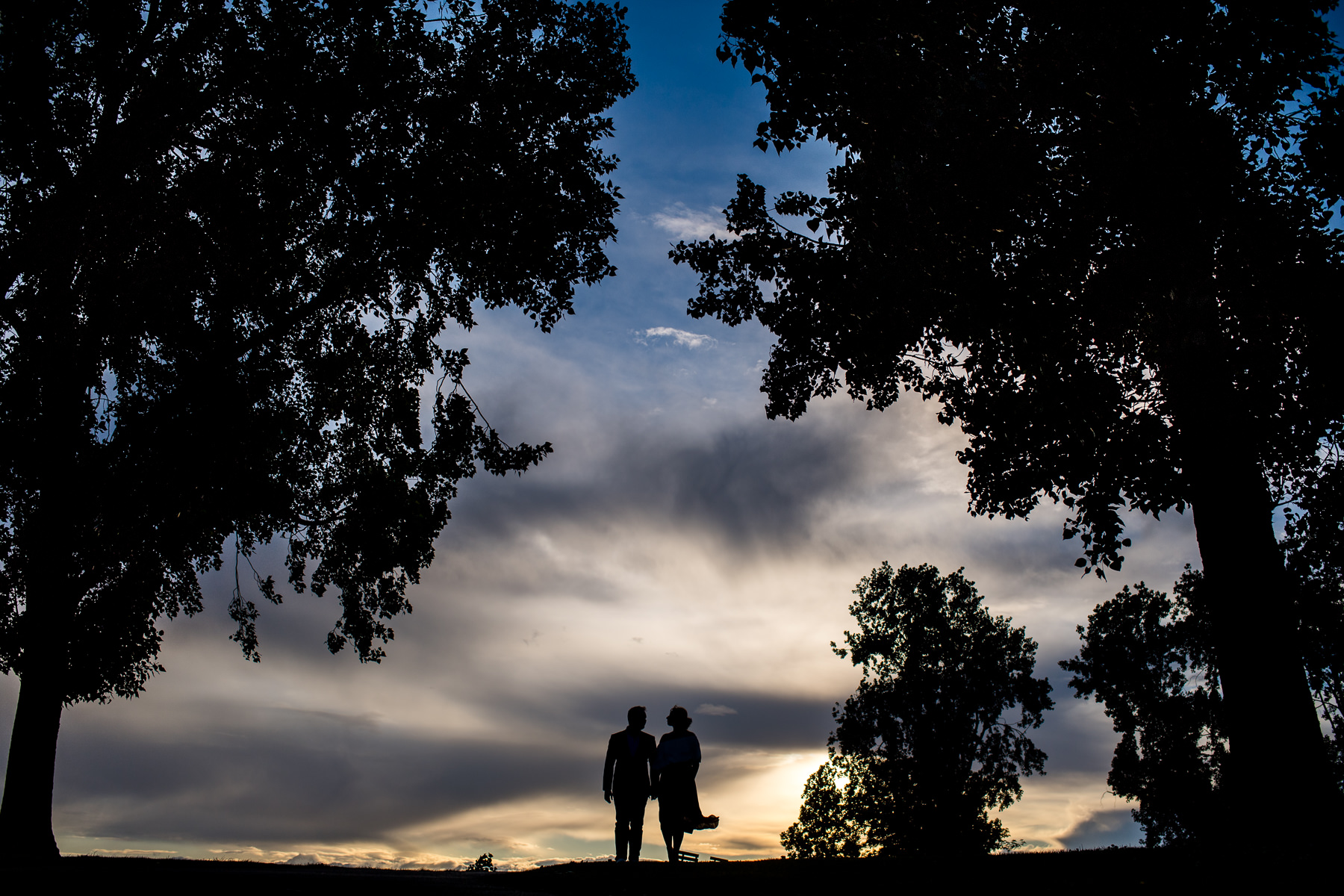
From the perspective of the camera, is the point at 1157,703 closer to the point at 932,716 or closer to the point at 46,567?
the point at 932,716

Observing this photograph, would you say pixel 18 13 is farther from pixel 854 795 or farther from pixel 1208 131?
pixel 854 795

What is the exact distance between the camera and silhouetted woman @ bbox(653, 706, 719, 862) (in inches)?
436

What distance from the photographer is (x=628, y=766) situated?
11266 millimetres

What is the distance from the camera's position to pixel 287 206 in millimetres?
14844

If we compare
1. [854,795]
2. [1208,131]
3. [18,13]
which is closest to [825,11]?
[1208,131]

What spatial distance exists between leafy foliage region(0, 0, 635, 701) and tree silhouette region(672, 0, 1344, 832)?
6135 mm

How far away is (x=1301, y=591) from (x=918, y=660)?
16.6m

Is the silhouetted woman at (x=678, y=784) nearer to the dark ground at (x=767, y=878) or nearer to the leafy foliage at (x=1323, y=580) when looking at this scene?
the dark ground at (x=767, y=878)

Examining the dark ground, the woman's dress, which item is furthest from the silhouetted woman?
the dark ground

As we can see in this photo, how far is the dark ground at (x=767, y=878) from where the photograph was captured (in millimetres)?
7211

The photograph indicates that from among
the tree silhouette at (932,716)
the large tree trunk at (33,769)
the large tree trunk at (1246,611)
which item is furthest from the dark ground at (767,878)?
the tree silhouette at (932,716)

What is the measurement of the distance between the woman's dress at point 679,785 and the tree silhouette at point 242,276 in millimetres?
8450

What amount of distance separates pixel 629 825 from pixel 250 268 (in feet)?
39.1

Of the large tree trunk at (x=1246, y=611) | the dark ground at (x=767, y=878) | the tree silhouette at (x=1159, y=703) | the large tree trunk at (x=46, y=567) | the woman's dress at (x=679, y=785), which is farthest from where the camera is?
the tree silhouette at (x=1159, y=703)
